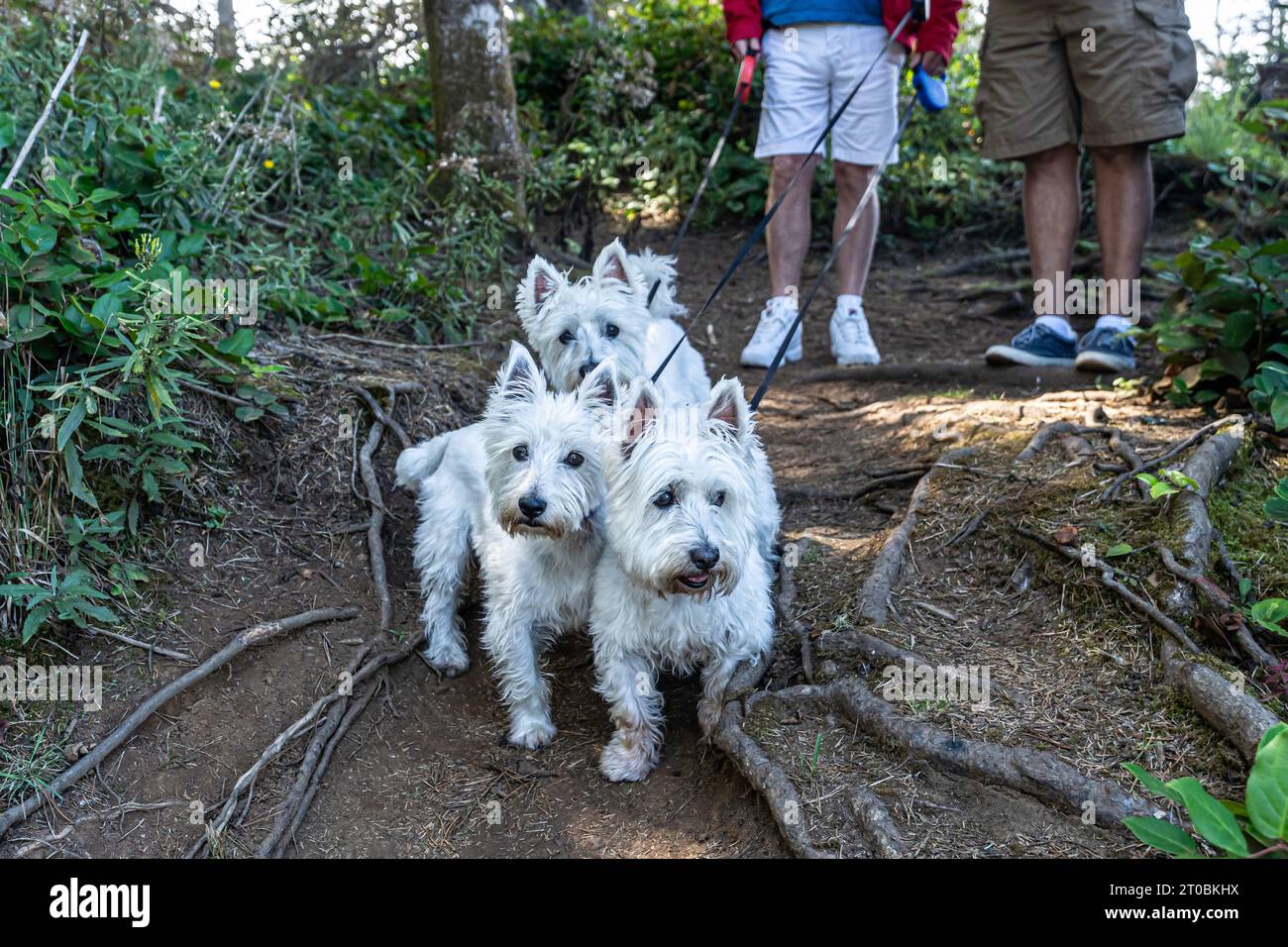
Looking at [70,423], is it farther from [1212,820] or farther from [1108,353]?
[1108,353]

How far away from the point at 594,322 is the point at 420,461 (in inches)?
41.5

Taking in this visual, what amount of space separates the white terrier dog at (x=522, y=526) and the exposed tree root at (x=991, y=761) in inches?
46.2

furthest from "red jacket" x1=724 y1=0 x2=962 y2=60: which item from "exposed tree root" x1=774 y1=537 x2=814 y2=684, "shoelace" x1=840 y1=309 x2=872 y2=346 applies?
"exposed tree root" x1=774 y1=537 x2=814 y2=684

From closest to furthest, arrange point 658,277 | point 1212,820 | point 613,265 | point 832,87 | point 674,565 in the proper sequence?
point 1212,820, point 674,565, point 613,265, point 658,277, point 832,87

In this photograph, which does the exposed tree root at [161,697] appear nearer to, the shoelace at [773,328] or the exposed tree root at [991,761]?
the exposed tree root at [991,761]

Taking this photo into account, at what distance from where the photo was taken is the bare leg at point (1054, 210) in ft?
21.1

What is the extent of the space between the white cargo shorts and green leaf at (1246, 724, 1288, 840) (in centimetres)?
507

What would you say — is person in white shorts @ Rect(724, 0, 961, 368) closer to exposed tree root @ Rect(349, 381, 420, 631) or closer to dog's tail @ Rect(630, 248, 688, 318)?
dog's tail @ Rect(630, 248, 688, 318)

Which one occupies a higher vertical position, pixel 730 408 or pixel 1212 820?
pixel 730 408

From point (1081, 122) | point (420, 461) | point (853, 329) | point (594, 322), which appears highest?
point (1081, 122)

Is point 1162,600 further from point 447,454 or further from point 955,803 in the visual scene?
point 447,454

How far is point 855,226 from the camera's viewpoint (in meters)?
7.14

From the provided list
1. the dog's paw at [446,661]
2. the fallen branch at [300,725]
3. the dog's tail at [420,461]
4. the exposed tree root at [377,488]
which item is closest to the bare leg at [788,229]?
the exposed tree root at [377,488]

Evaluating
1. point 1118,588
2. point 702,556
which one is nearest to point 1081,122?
point 1118,588
